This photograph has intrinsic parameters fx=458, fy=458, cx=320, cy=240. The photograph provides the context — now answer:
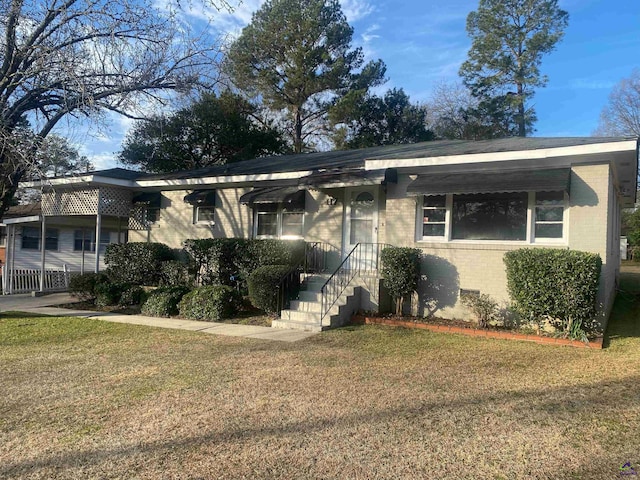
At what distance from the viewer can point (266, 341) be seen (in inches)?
312

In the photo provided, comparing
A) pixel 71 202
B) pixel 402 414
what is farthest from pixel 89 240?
pixel 402 414

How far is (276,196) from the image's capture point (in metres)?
12.0

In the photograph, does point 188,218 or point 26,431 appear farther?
point 188,218

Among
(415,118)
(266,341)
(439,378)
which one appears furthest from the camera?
(415,118)

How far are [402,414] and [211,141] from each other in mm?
25144

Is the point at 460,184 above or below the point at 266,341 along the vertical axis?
above

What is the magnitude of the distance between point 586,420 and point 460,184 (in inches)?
227

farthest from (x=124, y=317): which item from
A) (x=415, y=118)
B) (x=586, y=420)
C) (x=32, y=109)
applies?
(x=415, y=118)

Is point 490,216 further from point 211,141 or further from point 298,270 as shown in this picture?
point 211,141

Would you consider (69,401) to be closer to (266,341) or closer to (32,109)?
(266,341)

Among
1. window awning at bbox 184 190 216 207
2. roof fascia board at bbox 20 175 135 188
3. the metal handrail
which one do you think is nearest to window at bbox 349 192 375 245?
the metal handrail

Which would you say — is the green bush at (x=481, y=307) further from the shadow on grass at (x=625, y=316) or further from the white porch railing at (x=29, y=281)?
the white porch railing at (x=29, y=281)

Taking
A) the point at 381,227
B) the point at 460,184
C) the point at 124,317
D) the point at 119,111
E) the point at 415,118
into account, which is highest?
the point at 415,118

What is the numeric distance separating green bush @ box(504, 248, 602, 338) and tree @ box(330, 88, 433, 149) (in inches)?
792
